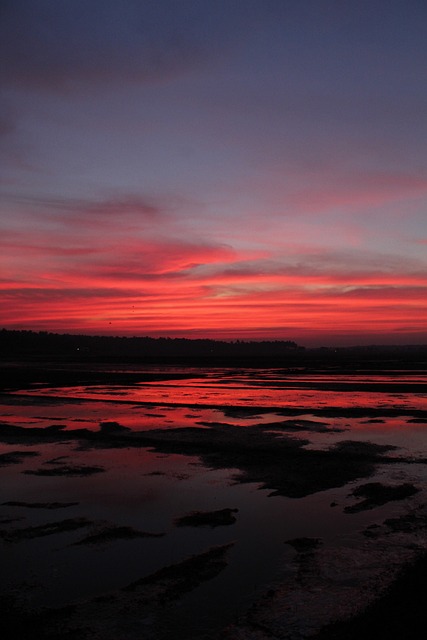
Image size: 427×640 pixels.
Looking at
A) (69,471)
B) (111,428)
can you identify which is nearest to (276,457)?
(69,471)

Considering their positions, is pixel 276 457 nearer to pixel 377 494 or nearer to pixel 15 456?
pixel 377 494

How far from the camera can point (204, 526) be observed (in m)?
8.30

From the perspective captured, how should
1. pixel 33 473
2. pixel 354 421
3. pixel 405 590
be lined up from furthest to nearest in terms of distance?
pixel 354 421, pixel 33 473, pixel 405 590

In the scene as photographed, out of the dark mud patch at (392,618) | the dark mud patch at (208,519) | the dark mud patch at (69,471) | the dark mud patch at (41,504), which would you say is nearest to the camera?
the dark mud patch at (392,618)

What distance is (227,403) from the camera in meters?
25.4

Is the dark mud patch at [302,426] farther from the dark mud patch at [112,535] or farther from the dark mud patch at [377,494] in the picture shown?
the dark mud patch at [112,535]

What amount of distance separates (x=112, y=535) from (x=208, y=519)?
155cm

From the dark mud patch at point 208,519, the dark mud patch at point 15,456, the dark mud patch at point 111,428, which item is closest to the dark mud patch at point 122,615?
the dark mud patch at point 208,519

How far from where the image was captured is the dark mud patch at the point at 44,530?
25.6 feet

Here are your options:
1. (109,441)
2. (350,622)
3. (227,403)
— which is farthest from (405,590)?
(227,403)

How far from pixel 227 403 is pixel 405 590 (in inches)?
765

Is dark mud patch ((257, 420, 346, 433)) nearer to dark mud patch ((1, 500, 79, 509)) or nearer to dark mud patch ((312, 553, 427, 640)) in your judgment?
dark mud patch ((1, 500, 79, 509))

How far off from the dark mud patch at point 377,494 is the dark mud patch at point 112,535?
135 inches

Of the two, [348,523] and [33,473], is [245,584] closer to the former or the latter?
[348,523]
